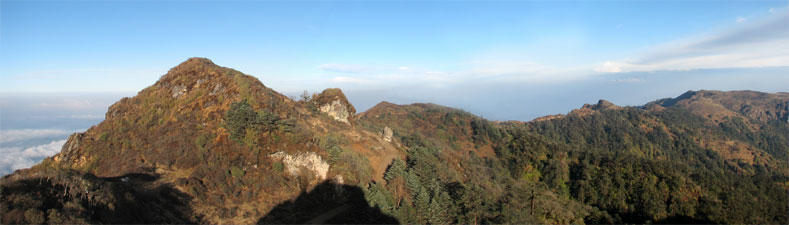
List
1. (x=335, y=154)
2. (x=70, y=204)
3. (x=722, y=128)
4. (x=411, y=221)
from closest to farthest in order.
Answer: (x=70, y=204)
(x=411, y=221)
(x=335, y=154)
(x=722, y=128)

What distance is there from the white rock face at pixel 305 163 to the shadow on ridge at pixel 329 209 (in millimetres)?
1380

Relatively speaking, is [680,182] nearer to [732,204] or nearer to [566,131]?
[732,204]

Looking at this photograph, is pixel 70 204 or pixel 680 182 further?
pixel 680 182

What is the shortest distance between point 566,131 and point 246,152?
110 m

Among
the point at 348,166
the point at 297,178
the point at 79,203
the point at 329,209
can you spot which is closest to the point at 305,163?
the point at 297,178

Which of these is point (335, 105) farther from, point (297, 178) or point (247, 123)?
point (297, 178)

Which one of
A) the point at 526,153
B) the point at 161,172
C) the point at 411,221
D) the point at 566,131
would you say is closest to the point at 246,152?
the point at 161,172

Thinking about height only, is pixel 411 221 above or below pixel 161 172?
below

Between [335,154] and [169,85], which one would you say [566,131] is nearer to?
[335,154]

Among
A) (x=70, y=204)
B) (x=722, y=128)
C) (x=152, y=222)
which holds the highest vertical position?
(x=70, y=204)

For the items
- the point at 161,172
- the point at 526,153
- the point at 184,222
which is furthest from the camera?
the point at 526,153

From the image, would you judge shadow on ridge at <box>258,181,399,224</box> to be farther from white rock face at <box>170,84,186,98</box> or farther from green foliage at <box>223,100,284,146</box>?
white rock face at <box>170,84,186,98</box>

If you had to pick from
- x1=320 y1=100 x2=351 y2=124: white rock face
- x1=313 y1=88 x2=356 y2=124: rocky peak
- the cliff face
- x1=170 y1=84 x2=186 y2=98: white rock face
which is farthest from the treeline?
x1=170 y1=84 x2=186 y2=98: white rock face

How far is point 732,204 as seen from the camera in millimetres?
38812
